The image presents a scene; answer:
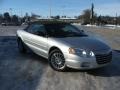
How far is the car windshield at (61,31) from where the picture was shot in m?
8.96

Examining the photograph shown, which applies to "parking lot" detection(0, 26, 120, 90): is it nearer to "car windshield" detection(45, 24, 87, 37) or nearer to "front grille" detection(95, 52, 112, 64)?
"front grille" detection(95, 52, 112, 64)

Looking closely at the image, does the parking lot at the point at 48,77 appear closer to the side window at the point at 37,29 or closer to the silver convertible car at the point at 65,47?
the silver convertible car at the point at 65,47

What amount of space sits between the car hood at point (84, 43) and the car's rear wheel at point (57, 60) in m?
0.42

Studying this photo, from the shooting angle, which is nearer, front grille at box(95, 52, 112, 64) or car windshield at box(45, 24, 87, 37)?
front grille at box(95, 52, 112, 64)

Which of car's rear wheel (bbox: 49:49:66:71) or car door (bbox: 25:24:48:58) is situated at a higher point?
car door (bbox: 25:24:48:58)

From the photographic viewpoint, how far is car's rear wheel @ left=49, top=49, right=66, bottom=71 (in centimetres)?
801

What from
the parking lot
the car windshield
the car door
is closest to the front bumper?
the parking lot

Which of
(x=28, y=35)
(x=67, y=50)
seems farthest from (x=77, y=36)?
Result: (x=28, y=35)

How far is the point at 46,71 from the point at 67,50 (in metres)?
0.92

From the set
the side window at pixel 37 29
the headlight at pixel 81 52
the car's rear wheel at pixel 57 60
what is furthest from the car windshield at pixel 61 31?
the headlight at pixel 81 52

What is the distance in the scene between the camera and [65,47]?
25.8 feet

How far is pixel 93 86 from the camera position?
6609 millimetres

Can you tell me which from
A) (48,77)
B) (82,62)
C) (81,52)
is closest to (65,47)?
(81,52)

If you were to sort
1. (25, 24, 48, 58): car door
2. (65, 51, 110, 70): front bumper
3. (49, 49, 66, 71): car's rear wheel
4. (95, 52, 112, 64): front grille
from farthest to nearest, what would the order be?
(25, 24, 48, 58): car door → (49, 49, 66, 71): car's rear wheel → (95, 52, 112, 64): front grille → (65, 51, 110, 70): front bumper
